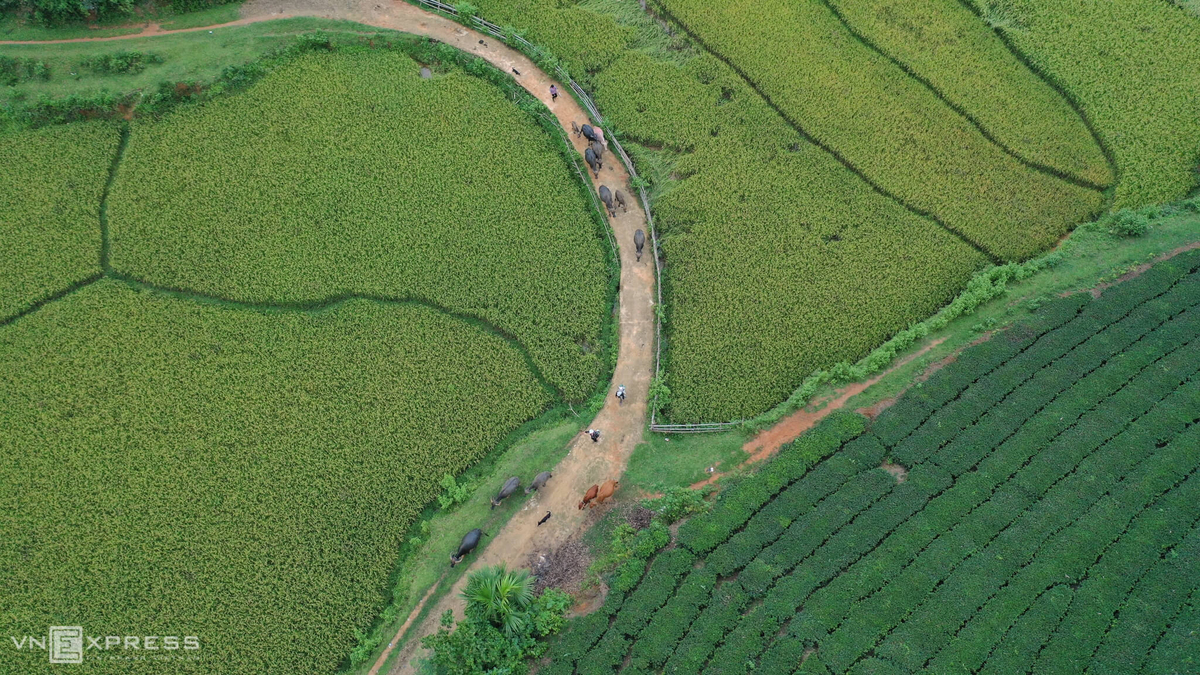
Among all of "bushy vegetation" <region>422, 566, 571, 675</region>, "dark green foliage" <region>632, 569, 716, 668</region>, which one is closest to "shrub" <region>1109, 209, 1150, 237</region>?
"dark green foliage" <region>632, 569, 716, 668</region>

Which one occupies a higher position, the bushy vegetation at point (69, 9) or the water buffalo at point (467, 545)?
the bushy vegetation at point (69, 9)

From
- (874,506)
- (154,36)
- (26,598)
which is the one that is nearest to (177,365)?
(26,598)

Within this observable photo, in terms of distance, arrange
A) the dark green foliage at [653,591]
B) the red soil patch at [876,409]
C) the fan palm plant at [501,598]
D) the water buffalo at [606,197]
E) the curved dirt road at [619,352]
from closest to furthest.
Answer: the fan palm plant at [501,598] < the dark green foliage at [653,591] < the curved dirt road at [619,352] < the red soil patch at [876,409] < the water buffalo at [606,197]

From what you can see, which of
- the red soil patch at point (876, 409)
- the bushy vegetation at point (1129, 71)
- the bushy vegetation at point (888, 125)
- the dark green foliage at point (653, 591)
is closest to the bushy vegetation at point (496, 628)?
the dark green foliage at point (653, 591)

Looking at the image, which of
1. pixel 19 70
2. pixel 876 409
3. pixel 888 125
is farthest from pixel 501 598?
pixel 19 70

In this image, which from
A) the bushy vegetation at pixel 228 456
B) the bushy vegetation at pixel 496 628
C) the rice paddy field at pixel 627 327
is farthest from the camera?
the bushy vegetation at pixel 228 456

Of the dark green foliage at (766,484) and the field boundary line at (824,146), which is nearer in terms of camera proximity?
the dark green foliage at (766,484)

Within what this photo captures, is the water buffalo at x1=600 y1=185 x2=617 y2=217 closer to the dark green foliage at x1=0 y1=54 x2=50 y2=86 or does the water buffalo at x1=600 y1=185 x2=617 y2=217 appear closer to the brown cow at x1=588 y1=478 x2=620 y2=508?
the brown cow at x1=588 y1=478 x2=620 y2=508

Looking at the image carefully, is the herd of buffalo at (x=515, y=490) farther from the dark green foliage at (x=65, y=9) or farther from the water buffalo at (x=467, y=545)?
the dark green foliage at (x=65, y=9)

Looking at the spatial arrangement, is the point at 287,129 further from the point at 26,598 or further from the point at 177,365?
the point at 26,598
